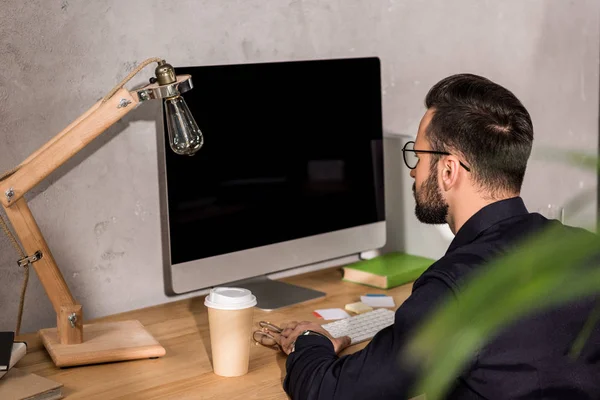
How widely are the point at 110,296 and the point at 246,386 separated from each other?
0.59m

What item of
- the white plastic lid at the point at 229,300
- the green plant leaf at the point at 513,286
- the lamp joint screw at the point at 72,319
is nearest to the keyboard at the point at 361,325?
the white plastic lid at the point at 229,300

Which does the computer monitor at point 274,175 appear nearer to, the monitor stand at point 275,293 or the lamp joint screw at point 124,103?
the monitor stand at point 275,293

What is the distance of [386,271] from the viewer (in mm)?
2131

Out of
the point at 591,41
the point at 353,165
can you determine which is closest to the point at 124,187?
the point at 353,165

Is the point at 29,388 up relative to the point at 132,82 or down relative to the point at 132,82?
down

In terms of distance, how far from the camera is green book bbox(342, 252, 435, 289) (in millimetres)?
2102

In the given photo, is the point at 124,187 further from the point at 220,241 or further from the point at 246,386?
the point at 246,386

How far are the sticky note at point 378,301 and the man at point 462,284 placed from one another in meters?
0.33

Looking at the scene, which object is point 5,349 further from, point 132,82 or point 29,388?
point 132,82

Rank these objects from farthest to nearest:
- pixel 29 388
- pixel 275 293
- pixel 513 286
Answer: pixel 275 293, pixel 29 388, pixel 513 286

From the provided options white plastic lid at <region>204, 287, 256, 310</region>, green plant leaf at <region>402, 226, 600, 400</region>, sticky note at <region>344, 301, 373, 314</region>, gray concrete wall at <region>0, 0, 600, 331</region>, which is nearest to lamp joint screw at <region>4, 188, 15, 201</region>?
gray concrete wall at <region>0, 0, 600, 331</region>

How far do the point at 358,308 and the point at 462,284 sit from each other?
69 centimetres

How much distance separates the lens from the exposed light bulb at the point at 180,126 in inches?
61.5

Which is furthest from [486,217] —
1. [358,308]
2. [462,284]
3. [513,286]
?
[513,286]
